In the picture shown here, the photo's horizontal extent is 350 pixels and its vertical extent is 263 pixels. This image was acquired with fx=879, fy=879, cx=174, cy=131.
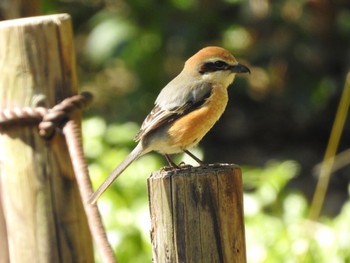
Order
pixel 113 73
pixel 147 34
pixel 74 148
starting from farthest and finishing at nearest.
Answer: pixel 113 73 → pixel 147 34 → pixel 74 148

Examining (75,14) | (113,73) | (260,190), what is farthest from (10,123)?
(113,73)

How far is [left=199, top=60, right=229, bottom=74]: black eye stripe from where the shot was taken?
4.71 meters

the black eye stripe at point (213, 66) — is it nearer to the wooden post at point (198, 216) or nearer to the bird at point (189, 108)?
the bird at point (189, 108)

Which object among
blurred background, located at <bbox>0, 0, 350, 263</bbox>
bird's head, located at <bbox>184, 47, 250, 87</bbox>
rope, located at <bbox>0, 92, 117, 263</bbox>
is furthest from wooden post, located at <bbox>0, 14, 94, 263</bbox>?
blurred background, located at <bbox>0, 0, 350, 263</bbox>

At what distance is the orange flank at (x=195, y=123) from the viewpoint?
434 centimetres

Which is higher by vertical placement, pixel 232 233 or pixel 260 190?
pixel 260 190

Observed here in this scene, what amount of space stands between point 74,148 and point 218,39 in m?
4.64

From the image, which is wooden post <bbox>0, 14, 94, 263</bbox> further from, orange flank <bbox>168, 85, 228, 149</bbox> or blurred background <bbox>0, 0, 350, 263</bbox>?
blurred background <bbox>0, 0, 350, 263</bbox>

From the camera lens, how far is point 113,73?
31.5 ft

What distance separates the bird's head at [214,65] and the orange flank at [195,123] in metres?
0.18

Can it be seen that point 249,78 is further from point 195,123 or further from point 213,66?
point 195,123

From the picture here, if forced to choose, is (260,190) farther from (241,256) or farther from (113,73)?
(113,73)

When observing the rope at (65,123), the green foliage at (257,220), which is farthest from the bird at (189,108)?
the rope at (65,123)

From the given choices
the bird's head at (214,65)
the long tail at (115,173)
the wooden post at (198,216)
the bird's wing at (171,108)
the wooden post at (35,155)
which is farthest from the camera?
the bird's head at (214,65)
